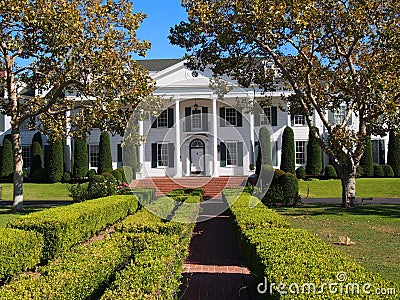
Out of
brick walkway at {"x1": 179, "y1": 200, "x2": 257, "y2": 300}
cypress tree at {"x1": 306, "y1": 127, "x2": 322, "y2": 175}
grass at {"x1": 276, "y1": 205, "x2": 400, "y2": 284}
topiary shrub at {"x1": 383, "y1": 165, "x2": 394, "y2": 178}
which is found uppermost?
cypress tree at {"x1": 306, "y1": 127, "x2": 322, "y2": 175}

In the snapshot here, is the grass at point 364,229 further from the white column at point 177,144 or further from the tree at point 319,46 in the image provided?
the white column at point 177,144

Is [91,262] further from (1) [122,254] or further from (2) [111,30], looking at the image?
(2) [111,30]

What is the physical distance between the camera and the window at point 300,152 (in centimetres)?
3492

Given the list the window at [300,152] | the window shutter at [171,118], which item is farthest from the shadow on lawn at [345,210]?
the window shutter at [171,118]

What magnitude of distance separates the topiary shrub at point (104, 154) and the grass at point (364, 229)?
1795cm

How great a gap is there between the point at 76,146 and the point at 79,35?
19.4 meters

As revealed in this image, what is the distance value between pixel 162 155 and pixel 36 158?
9.83 metres

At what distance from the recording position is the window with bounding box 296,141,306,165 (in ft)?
115

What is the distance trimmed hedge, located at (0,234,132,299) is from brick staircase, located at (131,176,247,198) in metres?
Answer: 18.4

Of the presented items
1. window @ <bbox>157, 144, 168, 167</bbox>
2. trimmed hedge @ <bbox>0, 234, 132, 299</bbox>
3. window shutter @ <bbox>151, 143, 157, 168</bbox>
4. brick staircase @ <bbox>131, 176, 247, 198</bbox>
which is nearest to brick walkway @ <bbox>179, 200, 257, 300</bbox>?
trimmed hedge @ <bbox>0, 234, 132, 299</bbox>

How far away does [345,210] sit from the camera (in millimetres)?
18672

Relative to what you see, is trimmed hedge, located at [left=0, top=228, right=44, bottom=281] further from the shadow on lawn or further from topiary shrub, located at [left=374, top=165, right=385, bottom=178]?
topiary shrub, located at [left=374, top=165, right=385, bottom=178]

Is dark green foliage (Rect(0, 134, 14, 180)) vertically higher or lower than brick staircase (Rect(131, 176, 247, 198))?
higher

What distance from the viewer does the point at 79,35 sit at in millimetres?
16219
